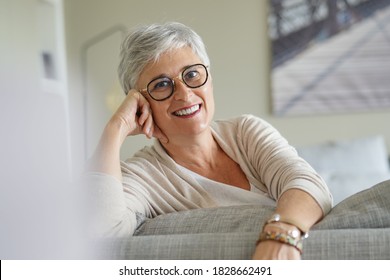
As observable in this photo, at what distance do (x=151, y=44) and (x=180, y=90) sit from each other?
10cm

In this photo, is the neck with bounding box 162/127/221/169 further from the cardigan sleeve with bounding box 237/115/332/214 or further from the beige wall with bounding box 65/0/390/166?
the beige wall with bounding box 65/0/390/166

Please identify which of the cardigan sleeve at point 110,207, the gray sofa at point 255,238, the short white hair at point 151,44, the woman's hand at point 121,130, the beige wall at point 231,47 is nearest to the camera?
the gray sofa at point 255,238

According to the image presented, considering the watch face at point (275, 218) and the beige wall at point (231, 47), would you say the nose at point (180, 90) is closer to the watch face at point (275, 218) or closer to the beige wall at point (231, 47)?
the watch face at point (275, 218)

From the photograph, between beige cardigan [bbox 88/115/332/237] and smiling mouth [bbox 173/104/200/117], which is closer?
beige cardigan [bbox 88/115/332/237]

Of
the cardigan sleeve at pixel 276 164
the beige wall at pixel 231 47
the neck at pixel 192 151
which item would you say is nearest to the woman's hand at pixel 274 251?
the cardigan sleeve at pixel 276 164

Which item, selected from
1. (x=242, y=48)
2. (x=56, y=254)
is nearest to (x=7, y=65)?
(x=56, y=254)

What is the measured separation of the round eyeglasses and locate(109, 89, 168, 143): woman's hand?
0.03m

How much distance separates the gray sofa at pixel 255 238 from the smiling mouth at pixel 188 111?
31 centimetres

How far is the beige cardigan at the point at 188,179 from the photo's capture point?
2.71ft

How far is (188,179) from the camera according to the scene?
3.33 feet

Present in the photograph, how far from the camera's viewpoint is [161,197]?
0.99 metres

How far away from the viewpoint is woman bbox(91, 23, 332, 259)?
953 mm

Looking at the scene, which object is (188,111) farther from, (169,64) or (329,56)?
(329,56)

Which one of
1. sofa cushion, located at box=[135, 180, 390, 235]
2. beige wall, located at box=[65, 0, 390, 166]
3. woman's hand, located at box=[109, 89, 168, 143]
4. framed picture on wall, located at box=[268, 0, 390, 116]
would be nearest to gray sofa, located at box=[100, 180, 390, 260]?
sofa cushion, located at box=[135, 180, 390, 235]
